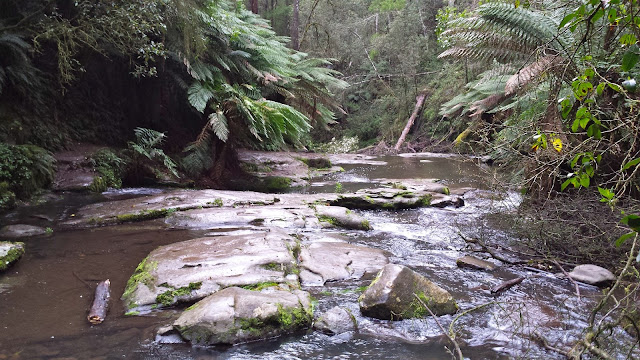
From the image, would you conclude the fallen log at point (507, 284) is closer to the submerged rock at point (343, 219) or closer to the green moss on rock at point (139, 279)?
the submerged rock at point (343, 219)

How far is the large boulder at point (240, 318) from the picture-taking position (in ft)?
8.68

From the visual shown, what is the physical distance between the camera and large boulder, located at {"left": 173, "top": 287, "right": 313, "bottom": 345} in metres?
2.65

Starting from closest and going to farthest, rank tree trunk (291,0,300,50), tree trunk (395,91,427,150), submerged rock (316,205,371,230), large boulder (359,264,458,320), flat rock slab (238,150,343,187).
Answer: large boulder (359,264,458,320)
submerged rock (316,205,371,230)
flat rock slab (238,150,343,187)
tree trunk (291,0,300,50)
tree trunk (395,91,427,150)

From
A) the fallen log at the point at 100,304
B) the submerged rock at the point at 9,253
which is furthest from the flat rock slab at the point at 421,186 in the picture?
the submerged rock at the point at 9,253

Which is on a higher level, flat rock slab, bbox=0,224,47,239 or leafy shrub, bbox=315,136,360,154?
flat rock slab, bbox=0,224,47,239

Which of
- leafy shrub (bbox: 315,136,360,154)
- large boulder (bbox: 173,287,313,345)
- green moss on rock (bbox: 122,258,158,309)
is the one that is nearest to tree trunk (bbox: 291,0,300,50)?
leafy shrub (bbox: 315,136,360,154)

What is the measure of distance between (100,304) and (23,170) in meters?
3.63

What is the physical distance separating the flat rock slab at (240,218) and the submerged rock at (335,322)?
232 centimetres

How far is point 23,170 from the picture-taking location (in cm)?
557


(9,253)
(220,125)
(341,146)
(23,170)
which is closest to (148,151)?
(220,125)

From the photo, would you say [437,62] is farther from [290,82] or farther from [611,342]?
[611,342]

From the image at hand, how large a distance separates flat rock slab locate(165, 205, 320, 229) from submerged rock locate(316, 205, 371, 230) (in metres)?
0.14

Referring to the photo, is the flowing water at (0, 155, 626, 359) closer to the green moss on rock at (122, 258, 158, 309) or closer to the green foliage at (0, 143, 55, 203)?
the green moss on rock at (122, 258, 158, 309)

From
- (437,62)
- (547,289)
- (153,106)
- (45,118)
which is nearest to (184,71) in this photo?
(153,106)
